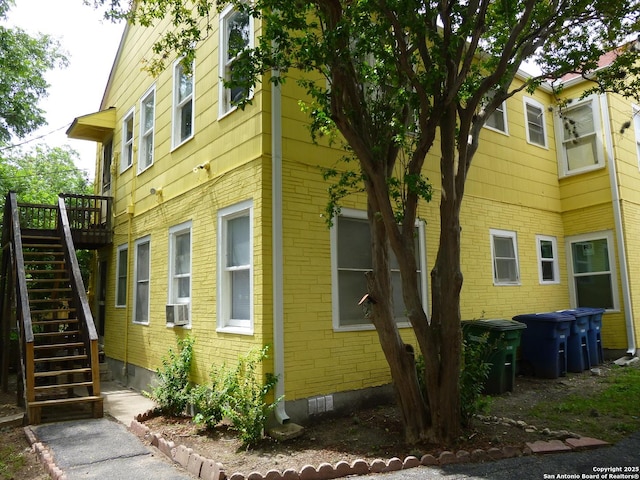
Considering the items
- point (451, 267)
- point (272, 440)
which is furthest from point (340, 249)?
point (272, 440)

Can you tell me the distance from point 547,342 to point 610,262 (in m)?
3.65

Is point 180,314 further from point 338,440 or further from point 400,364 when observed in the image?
point 400,364

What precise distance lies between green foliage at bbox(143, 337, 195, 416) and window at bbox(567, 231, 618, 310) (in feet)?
30.3

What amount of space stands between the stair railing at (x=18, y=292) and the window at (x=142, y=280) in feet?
7.34

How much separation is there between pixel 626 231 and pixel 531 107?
382 cm

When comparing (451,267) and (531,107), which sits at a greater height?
(531,107)

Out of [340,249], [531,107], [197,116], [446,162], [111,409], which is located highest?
[531,107]

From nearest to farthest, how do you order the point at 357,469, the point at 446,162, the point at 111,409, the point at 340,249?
the point at 357,469, the point at 446,162, the point at 340,249, the point at 111,409

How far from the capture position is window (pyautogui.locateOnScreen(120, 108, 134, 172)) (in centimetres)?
1216

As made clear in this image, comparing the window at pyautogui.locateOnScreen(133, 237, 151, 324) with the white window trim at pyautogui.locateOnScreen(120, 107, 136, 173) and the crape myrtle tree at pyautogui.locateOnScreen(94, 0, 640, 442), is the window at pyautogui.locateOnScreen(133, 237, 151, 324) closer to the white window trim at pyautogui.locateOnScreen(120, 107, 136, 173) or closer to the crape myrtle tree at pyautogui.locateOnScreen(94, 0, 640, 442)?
the white window trim at pyautogui.locateOnScreen(120, 107, 136, 173)

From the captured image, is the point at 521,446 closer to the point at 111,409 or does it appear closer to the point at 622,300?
the point at 111,409

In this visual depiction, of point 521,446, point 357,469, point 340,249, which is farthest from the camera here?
point 340,249

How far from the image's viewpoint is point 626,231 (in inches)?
437

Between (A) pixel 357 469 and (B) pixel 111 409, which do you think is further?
(B) pixel 111 409
